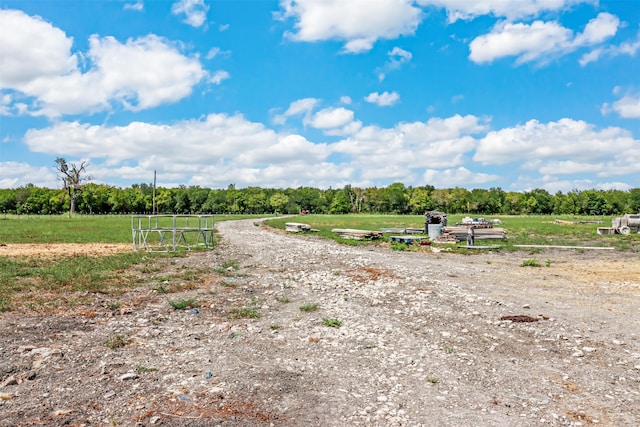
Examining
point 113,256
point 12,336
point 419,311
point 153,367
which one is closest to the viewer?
point 153,367

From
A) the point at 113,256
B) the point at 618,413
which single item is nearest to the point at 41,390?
the point at 618,413

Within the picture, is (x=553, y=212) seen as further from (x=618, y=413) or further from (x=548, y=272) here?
(x=618, y=413)

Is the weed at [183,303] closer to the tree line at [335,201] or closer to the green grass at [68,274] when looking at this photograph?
the green grass at [68,274]

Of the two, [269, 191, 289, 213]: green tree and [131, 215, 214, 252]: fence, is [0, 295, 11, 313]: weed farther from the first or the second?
[269, 191, 289, 213]: green tree

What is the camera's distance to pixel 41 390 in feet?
21.6

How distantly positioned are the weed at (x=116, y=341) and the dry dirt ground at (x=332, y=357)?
0.11ft

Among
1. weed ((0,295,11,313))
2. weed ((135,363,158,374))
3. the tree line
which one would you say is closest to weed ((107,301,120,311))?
weed ((0,295,11,313))

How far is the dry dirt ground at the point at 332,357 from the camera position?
5973mm

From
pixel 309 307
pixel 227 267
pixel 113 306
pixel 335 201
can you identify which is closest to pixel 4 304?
pixel 113 306

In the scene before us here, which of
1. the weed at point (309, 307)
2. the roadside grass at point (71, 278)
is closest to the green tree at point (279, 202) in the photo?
the roadside grass at point (71, 278)

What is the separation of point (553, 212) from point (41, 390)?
195m

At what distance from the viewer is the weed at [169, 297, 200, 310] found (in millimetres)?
12000

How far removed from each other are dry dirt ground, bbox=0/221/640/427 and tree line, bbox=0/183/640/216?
159 m

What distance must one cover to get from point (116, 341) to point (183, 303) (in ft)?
11.3
